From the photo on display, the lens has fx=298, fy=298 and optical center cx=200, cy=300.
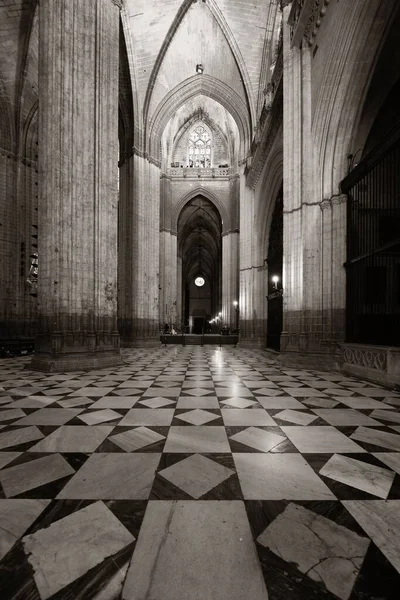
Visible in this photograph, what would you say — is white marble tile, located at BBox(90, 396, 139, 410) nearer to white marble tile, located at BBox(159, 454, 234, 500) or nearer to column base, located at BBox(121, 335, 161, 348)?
white marble tile, located at BBox(159, 454, 234, 500)

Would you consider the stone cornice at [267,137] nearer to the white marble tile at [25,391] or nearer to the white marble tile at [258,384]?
the white marble tile at [258,384]

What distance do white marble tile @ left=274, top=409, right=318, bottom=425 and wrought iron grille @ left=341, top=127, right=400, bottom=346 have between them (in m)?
4.12

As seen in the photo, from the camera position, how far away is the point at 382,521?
56.5 inches

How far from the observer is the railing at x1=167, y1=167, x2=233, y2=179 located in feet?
84.2

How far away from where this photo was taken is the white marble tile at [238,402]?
361 centimetres

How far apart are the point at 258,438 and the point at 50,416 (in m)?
2.14

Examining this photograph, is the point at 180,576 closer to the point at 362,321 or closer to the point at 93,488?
the point at 93,488

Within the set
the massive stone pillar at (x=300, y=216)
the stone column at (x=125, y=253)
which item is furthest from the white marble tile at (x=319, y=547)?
the stone column at (x=125, y=253)

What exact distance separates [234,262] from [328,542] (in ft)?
77.8

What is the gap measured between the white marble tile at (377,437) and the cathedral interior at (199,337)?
0.03m

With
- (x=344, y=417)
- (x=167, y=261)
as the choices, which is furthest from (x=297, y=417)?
(x=167, y=261)

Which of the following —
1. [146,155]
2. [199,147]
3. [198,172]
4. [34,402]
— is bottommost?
[34,402]

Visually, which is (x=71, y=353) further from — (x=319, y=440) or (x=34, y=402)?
(x=319, y=440)

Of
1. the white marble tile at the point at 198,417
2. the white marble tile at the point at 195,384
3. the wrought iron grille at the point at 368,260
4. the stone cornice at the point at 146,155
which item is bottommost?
the white marble tile at the point at 195,384
